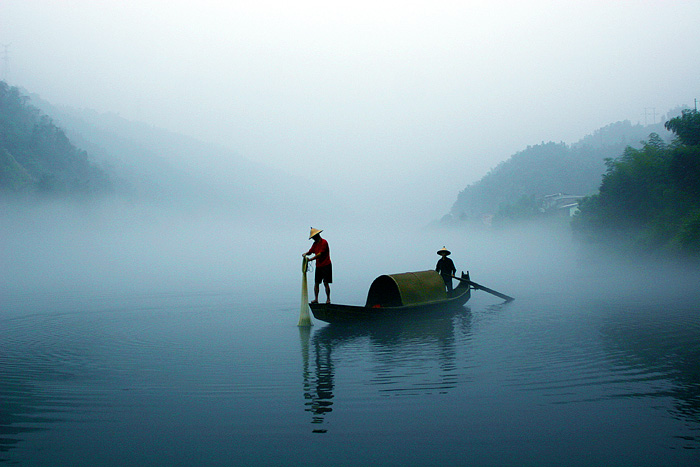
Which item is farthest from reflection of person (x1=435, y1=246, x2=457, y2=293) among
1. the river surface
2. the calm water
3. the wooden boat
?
the calm water

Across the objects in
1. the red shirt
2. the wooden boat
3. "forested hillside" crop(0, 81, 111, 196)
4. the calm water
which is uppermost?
"forested hillside" crop(0, 81, 111, 196)

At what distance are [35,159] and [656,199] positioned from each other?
347 feet

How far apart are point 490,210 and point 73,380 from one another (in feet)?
563

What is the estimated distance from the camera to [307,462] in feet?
20.9

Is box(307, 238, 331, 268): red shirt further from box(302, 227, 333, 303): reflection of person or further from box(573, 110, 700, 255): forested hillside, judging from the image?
box(573, 110, 700, 255): forested hillside

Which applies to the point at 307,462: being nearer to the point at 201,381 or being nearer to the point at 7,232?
the point at 201,381

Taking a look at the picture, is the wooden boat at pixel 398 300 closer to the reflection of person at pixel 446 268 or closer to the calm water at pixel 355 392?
the calm water at pixel 355 392

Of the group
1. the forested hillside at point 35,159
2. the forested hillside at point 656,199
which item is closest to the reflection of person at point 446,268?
the forested hillside at point 656,199

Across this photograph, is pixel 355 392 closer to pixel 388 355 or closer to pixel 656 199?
pixel 388 355

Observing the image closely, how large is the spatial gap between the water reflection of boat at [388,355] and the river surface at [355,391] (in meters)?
0.06

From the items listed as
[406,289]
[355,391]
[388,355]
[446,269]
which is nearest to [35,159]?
[446,269]

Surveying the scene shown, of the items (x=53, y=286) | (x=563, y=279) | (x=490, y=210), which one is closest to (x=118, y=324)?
(x=53, y=286)

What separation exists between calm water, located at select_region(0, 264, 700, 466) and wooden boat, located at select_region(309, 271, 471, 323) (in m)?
0.47

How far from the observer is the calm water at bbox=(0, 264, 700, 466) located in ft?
22.0
